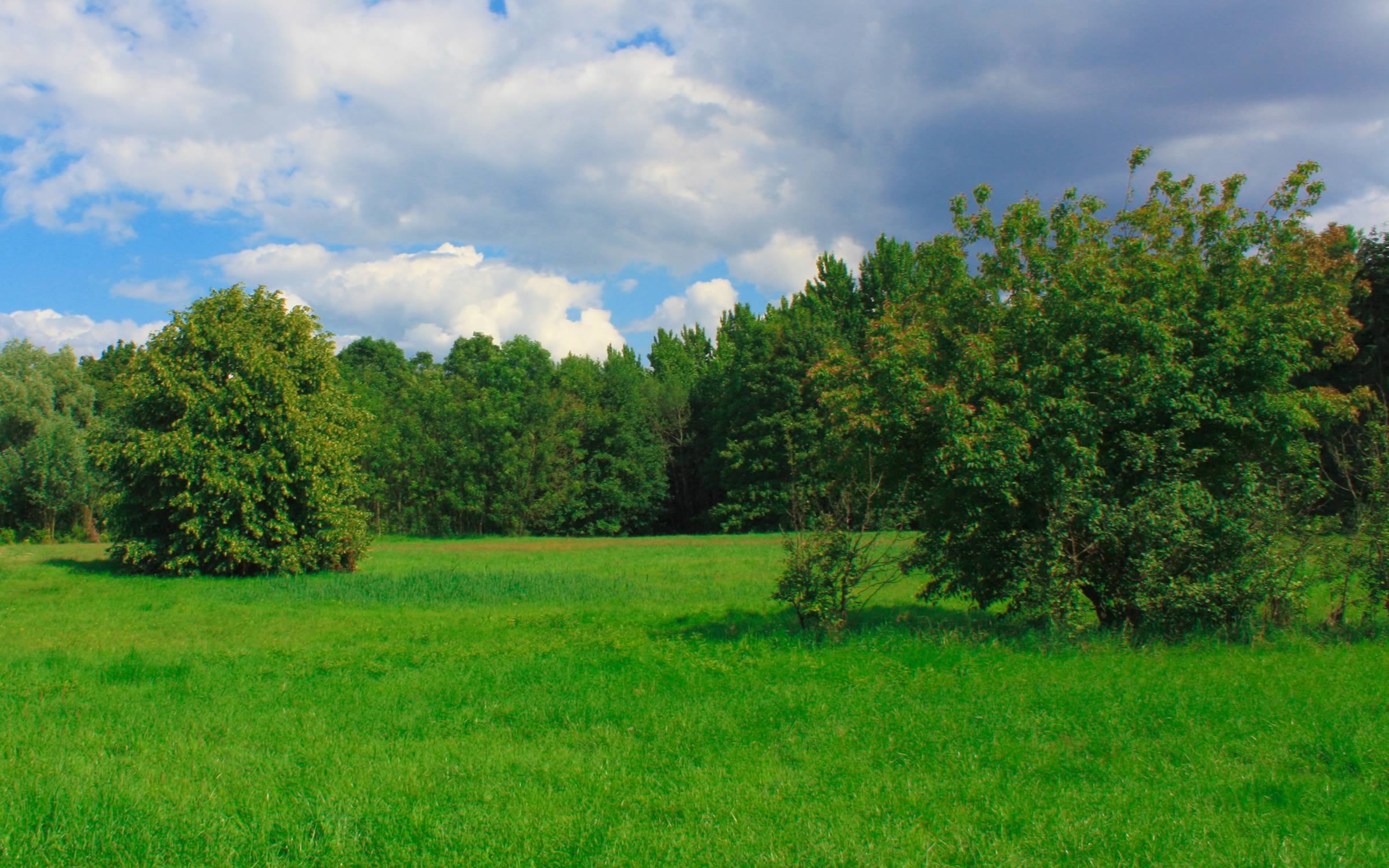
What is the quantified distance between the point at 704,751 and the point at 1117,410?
28.5 feet

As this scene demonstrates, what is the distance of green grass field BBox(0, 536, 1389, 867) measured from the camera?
5.45 m

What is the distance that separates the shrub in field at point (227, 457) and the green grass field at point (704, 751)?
11.1 m

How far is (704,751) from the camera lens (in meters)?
7.33

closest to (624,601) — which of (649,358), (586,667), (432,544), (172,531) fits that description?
(586,667)

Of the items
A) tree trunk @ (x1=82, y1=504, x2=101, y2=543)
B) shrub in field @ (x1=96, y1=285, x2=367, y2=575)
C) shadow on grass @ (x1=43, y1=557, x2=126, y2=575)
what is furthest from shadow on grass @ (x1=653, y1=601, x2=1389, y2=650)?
tree trunk @ (x1=82, y1=504, x2=101, y2=543)

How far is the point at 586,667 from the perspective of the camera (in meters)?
11.4

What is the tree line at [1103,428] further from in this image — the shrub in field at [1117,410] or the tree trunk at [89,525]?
the tree trunk at [89,525]

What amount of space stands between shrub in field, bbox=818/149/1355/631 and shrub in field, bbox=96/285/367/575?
18.5m

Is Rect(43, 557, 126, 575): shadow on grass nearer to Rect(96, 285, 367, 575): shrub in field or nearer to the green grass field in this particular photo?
Rect(96, 285, 367, 575): shrub in field

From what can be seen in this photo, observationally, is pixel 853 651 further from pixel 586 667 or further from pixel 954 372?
pixel 954 372

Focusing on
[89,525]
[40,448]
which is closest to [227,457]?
[40,448]

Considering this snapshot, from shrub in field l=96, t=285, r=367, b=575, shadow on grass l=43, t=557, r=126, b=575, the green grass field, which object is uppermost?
shrub in field l=96, t=285, r=367, b=575

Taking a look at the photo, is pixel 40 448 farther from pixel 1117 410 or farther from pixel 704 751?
pixel 1117 410

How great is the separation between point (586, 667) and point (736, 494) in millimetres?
42865
